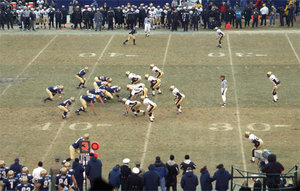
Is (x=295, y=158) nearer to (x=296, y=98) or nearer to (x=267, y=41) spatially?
(x=296, y=98)

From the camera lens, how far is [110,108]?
2767 centimetres

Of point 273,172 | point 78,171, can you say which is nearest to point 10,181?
point 78,171

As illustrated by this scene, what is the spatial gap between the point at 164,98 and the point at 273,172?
41.5ft

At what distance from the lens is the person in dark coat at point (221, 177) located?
673 inches

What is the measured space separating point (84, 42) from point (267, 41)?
11148mm

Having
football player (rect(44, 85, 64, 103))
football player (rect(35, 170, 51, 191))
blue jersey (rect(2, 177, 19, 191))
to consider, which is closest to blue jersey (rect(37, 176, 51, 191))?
football player (rect(35, 170, 51, 191))

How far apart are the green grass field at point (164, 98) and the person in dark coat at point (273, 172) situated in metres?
4.45

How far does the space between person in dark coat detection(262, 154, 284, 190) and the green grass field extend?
4.45 metres

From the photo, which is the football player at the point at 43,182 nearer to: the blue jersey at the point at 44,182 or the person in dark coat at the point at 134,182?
the blue jersey at the point at 44,182

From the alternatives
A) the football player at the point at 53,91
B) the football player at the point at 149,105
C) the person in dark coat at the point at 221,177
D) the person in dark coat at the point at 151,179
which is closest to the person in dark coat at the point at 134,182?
the person in dark coat at the point at 151,179

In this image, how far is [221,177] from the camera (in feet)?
56.3

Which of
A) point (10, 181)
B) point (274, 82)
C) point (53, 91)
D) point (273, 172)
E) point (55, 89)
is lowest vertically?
point (10, 181)

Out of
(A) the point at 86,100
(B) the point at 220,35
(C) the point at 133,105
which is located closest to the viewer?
(C) the point at 133,105

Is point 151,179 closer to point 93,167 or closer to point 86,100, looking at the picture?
point 93,167
